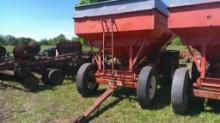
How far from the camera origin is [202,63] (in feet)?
20.4

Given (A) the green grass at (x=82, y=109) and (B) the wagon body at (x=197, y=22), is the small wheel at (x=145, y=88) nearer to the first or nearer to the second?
(A) the green grass at (x=82, y=109)

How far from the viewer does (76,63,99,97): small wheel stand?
775 centimetres

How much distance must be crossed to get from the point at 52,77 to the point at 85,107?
124 inches

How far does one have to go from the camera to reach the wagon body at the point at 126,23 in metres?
6.74

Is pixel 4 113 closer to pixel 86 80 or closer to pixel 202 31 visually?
pixel 86 80

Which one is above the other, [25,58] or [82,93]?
[25,58]

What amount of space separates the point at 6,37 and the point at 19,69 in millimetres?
56078

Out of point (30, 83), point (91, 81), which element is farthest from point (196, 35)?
point (30, 83)

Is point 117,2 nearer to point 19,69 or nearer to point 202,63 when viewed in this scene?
point 202,63

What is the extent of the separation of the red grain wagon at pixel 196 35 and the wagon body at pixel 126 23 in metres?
0.72

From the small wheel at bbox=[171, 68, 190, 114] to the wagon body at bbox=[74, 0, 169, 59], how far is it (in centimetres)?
Result: 127

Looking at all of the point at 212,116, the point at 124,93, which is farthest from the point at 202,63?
the point at 124,93

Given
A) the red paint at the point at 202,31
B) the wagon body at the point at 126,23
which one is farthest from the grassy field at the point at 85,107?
the wagon body at the point at 126,23

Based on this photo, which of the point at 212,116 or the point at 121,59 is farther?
the point at 121,59
